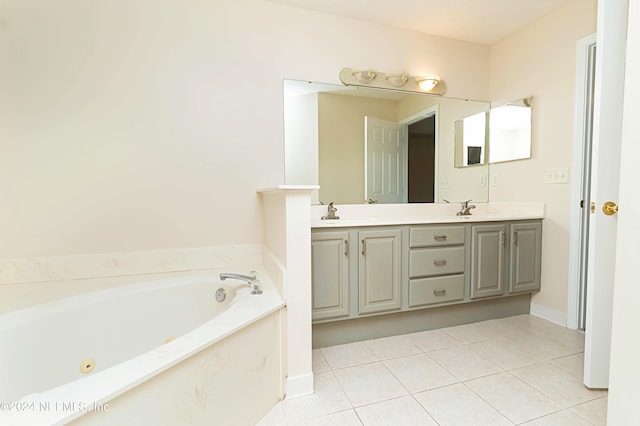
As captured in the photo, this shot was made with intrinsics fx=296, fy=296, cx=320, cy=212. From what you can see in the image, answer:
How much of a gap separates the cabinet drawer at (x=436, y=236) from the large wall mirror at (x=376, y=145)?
502mm

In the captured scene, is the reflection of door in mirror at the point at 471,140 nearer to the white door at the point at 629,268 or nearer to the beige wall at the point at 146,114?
the beige wall at the point at 146,114

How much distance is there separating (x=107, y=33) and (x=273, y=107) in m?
1.07

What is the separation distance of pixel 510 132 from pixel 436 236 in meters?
1.30

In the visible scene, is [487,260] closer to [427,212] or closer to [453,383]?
[427,212]

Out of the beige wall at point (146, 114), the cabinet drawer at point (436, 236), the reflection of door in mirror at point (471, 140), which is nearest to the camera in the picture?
the beige wall at point (146, 114)

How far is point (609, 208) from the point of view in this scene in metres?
1.37

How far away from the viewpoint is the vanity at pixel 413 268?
6.17 ft

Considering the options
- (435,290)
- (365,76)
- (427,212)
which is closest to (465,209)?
(427,212)

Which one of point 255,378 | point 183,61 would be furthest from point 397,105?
point 255,378

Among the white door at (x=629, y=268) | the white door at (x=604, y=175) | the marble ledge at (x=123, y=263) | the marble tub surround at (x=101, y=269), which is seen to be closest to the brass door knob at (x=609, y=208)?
the white door at (x=604, y=175)

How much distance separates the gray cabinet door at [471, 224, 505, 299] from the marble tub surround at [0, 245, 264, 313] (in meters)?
1.56

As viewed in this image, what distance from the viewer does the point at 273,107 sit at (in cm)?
216

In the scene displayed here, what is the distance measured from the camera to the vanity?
188 cm

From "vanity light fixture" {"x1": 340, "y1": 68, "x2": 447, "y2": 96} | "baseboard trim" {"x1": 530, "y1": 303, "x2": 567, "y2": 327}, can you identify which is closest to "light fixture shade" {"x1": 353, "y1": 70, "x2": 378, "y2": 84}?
"vanity light fixture" {"x1": 340, "y1": 68, "x2": 447, "y2": 96}
